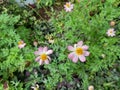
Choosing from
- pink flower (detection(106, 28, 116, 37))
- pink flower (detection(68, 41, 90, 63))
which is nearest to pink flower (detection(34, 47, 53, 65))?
pink flower (detection(68, 41, 90, 63))

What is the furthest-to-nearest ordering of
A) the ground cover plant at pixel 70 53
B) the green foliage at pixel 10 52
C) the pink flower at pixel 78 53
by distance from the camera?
the green foliage at pixel 10 52 < the ground cover plant at pixel 70 53 < the pink flower at pixel 78 53

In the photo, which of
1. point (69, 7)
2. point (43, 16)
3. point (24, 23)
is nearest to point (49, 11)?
point (43, 16)

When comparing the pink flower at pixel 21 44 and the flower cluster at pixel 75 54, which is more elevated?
the pink flower at pixel 21 44

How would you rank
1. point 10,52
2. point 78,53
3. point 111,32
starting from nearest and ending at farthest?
point 78,53 → point 111,32 → point 10,52

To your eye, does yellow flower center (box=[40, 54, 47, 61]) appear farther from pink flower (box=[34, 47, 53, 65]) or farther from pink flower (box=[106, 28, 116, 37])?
pink flower (box=[106, 28, 116, 37])

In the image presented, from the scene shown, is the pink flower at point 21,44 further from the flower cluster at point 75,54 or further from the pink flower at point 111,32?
the pink flower at point 111,32

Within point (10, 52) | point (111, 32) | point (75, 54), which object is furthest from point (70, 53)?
point (10, 52)

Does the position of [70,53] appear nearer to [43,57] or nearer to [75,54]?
[75,54]

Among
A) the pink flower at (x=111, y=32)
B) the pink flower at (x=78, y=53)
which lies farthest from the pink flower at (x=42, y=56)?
the pink flower at (x=111, y=32)
